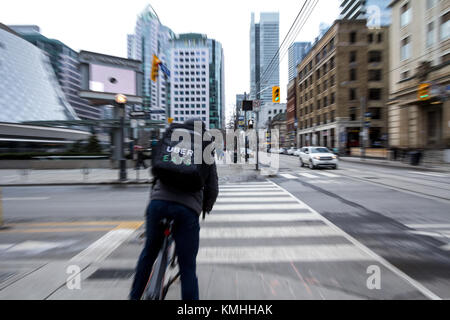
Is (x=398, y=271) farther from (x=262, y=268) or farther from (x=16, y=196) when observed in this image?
(x=16, y=196)

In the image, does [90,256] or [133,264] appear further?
[90,256]

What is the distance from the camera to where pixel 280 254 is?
11.9 ft

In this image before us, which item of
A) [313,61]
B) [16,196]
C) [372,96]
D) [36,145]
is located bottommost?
[16,196]

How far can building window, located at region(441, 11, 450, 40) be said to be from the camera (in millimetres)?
21219

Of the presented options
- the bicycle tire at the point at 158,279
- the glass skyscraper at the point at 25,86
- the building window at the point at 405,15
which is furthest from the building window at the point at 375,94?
the glass skyscraper at the point at 25,86

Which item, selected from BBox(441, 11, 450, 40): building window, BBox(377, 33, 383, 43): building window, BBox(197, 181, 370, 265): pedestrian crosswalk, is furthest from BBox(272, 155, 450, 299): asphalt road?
BBox(377, 33, 383, 43): building window

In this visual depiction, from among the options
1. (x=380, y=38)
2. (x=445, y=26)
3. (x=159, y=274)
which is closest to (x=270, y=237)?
(x=159, y=274)

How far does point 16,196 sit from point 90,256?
26.0 feet

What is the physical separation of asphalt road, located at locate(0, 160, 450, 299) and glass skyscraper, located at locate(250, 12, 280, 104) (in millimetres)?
15028

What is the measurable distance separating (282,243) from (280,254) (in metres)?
0.47

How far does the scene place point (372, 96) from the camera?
44.5 metres

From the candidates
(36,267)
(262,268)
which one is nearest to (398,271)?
(262,268)

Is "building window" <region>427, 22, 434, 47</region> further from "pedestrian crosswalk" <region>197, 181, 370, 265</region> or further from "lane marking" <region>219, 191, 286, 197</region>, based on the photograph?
"pedestrian crosswalk" <region>197, 181, 370, 265</region>

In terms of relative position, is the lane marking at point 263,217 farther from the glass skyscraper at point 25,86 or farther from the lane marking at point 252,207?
the glass skyscraper at point 25,86
